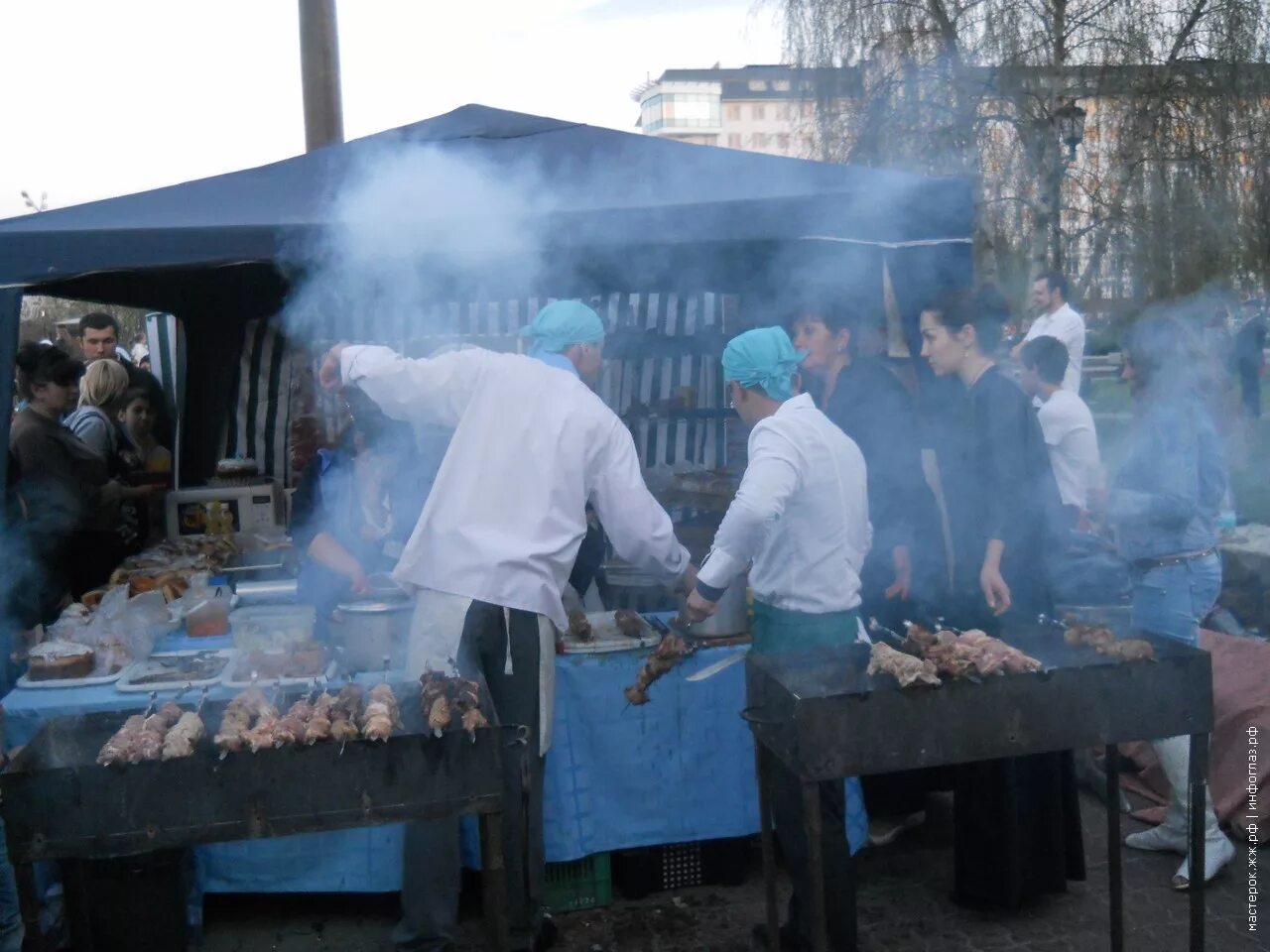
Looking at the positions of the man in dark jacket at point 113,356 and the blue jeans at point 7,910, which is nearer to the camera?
the blue jeans at point 7,910

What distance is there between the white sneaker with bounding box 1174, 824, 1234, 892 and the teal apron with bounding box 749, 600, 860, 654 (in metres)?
1.59

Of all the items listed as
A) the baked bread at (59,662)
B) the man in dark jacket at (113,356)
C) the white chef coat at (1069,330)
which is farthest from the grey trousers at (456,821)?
the white chef coat at (1069,330)

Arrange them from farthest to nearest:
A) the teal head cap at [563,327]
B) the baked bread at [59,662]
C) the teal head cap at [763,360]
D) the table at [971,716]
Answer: the baked bread at [59,662], the teal head cap at [563,327], the teal head cap at [763,360], the table at [971,716]

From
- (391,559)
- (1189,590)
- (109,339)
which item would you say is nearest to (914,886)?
(1189,590)

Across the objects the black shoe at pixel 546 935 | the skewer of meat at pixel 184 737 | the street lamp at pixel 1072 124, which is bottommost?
the black shoe at pixel 546 935

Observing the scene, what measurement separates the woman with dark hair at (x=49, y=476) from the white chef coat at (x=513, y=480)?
2.23 m

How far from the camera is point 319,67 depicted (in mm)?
7617

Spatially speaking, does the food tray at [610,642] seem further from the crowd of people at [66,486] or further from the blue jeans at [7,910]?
the crowd of people at [66,486]

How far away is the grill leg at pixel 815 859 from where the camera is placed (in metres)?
2.80

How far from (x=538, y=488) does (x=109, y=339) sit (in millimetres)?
4612

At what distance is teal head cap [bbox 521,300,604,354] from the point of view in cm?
354

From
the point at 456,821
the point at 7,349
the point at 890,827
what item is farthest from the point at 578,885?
the point at 7,349

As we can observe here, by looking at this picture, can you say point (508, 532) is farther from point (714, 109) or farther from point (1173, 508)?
point (714, 109)

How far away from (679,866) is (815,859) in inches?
54.8
